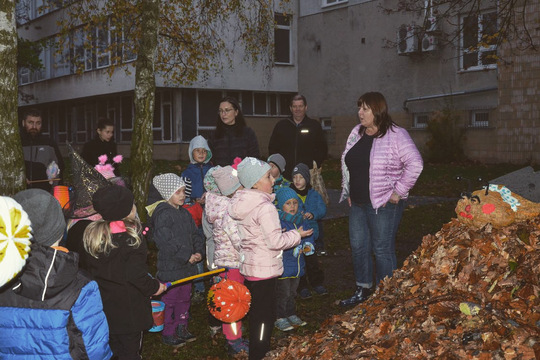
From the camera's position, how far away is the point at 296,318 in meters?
5.51

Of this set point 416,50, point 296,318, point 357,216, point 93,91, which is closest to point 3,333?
point 296,318

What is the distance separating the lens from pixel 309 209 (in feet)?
20.6

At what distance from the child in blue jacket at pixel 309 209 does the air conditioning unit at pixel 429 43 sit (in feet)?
57.1

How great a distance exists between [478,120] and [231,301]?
1957 cm

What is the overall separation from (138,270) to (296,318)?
2.01 meters

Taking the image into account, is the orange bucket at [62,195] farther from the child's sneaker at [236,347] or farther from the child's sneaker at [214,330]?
the child's sneaker at [236,347]

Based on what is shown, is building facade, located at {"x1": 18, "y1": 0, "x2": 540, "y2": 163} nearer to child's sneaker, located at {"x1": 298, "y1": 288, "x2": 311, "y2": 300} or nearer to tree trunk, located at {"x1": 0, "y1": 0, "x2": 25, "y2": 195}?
tree trunk, located at {"x1": 0, "y1": 0, "x2": 25, "y2": 195}

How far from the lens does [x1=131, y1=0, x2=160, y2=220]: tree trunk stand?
9.27 meters

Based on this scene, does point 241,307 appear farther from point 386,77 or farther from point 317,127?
point 386,77

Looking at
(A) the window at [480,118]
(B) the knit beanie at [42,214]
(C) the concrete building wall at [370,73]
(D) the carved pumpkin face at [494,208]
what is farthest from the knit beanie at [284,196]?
(A) the window at [480,118]

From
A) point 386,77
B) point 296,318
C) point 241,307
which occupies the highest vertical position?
point 386,77

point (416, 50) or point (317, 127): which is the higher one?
point (416, 50)

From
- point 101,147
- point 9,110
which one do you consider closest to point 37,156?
point 101,147

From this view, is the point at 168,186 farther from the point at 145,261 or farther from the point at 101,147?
the point at 101,147
